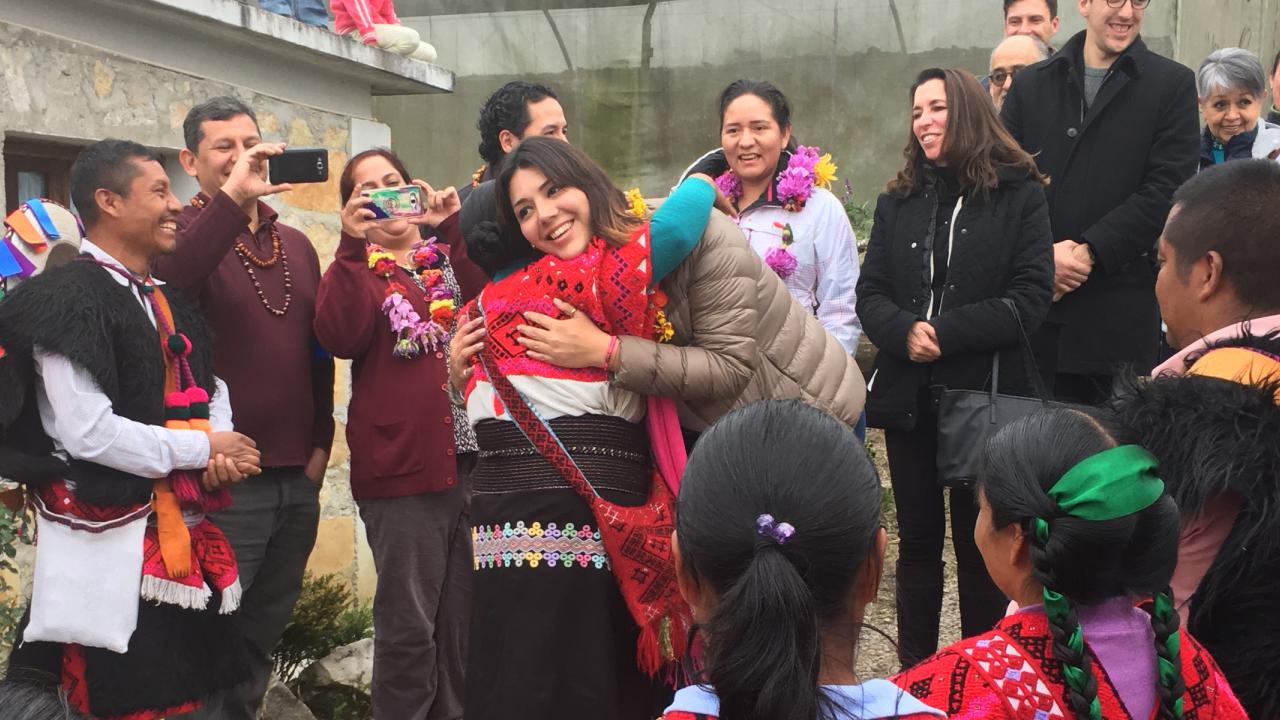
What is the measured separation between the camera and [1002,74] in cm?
571

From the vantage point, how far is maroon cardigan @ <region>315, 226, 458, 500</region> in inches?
177

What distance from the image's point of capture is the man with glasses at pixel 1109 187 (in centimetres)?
449

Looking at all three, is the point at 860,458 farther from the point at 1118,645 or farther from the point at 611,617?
the point at 611,617

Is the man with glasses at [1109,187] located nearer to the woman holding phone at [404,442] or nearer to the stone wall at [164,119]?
the woman holding phone at [404,442]

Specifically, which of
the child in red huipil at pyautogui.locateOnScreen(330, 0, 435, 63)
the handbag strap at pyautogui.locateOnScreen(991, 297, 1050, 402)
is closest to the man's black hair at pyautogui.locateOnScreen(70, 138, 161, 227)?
the handbag strap at pyautogui.locateOnScreen(991, 297, 1050, 402)

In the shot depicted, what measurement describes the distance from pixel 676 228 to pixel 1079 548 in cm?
156

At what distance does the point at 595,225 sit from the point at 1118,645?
177 cm

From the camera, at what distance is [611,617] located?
3285 millimetres

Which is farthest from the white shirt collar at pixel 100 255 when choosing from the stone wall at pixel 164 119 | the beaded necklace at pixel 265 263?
the stone wall at pixel 164 119

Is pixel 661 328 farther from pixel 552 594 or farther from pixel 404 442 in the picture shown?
pixel 404 442

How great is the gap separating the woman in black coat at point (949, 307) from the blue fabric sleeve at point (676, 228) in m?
1.21

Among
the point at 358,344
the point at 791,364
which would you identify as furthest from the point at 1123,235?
the point at 358,344

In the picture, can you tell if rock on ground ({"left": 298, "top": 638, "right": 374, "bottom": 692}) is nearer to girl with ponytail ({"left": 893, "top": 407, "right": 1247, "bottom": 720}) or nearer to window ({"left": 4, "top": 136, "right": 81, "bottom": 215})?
window ({"left": 4, "top": 136, "right": 81, "bottom": 215})

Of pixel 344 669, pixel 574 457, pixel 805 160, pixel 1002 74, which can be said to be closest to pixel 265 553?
pixel 344 669
